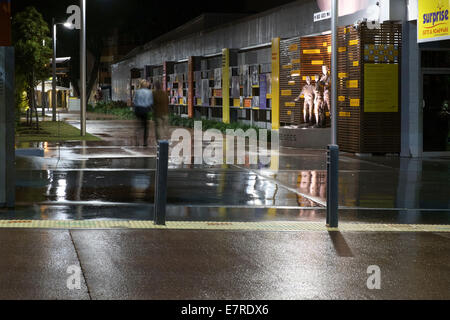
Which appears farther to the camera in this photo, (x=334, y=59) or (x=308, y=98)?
(x=308, y=98)

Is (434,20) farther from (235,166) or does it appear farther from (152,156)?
(152,156)

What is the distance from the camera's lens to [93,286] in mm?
7844

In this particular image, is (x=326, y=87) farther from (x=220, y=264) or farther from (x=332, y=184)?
(x=220, y=264)

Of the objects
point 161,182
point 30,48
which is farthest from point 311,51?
point 161,182

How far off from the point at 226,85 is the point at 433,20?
20199 mm

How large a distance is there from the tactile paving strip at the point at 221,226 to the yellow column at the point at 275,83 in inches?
787

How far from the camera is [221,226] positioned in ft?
37.1

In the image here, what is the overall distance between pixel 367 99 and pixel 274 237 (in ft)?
46.9

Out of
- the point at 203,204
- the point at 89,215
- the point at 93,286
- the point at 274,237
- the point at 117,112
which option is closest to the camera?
the point at 93,286

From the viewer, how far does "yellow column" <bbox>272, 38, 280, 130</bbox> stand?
3192cm

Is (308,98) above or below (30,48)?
below

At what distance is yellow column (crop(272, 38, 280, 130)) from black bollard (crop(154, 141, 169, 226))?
20395mm

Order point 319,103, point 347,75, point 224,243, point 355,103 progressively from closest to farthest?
point 224,243 → point 355,103 → point 347,75 → point 319,103

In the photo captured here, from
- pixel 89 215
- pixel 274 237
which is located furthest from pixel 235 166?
pixel 274 237
